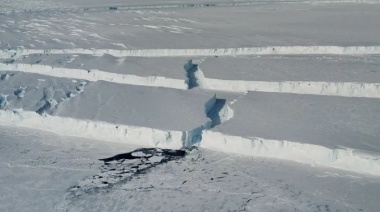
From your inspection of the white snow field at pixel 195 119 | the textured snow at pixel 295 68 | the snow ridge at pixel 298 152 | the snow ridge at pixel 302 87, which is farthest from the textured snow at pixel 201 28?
the snow ridge at pixel 298 152

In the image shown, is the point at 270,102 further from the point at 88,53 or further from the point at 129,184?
the point at 88,53

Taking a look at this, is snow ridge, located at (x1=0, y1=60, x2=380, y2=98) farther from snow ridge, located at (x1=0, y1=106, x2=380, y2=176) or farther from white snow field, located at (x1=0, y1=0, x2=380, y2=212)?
snow ridge, located at (x1=0, y1=106, x2=380, y2=176)

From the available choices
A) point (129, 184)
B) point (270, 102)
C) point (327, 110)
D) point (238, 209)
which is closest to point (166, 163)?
point (129, 184)

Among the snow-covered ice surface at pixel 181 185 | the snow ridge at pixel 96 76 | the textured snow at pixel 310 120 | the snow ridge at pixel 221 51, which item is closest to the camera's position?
the snow-covered ice surface at pixel 181 185

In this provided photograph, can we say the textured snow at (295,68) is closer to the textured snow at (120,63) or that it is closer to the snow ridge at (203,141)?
the textured snow at (120,63)

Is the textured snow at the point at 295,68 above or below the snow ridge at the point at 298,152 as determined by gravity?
above

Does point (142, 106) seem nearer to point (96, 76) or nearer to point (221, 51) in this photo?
point (96, 76)
